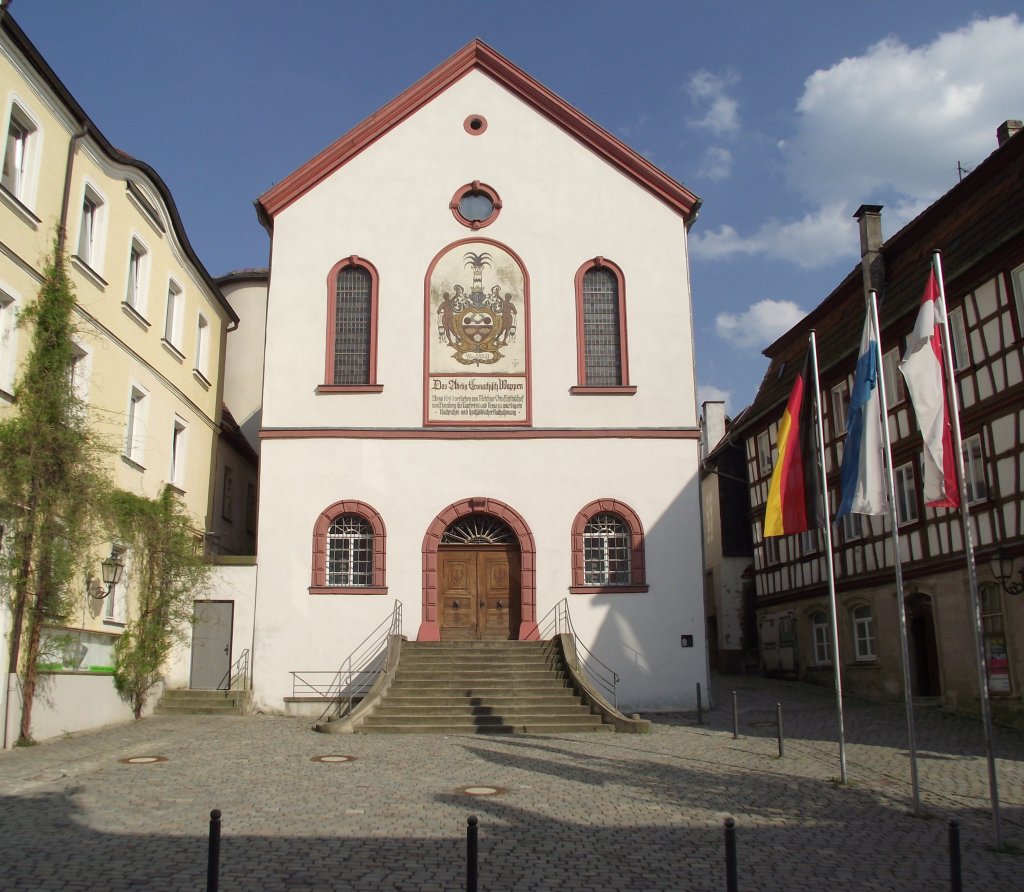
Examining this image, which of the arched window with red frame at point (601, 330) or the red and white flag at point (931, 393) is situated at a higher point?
the arched window with red frame at point (601, 330)

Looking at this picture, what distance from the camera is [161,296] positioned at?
19922 millimetres

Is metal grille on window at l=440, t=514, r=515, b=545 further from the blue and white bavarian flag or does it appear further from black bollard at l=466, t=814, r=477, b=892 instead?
black bollard at l=466, t=814, r=477, b=892

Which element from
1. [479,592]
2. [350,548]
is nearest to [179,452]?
[350,548]

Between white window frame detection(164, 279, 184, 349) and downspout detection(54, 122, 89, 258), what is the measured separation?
4.44 metres

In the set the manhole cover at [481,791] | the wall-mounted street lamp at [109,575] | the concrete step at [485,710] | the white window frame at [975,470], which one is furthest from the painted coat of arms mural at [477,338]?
the manhole cover at [481,791]

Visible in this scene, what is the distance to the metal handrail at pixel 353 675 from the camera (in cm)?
1948

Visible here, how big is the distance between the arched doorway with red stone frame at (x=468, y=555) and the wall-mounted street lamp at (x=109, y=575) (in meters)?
5.92

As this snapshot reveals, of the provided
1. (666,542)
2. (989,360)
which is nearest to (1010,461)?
(989,360)

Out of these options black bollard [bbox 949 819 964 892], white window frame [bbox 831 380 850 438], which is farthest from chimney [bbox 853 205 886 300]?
black bollard [bbox 949 819 964 892]

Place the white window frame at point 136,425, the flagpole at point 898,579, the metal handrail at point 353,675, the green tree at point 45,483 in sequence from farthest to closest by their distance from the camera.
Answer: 1. the metal handrail at point 353,675
2. the white window frame at point 136,425
3. the green tree at point 45,483
4. the flagpole at point 898,579

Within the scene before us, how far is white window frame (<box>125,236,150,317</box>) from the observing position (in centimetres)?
1872

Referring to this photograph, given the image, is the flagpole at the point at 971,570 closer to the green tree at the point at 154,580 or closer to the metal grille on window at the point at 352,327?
the green tree at the point at 154,580

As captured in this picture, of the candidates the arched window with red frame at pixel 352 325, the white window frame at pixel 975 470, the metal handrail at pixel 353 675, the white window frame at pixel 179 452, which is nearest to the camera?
the white window frame at pixel 975 470

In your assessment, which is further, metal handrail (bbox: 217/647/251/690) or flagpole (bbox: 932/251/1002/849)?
metal handrail (bbox: 217/647/251/690)
